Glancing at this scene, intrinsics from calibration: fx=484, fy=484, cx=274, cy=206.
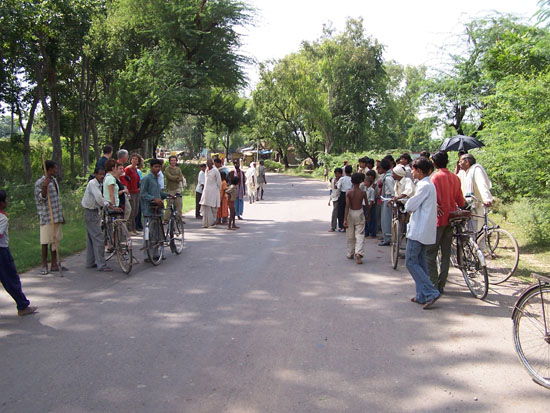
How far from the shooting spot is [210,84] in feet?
104

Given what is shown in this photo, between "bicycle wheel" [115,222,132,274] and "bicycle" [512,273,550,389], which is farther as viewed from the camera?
"bicycle wheel" [115,222,132,274]

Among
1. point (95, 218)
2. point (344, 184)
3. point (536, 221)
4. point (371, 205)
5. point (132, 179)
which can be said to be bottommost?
point (536, 221)

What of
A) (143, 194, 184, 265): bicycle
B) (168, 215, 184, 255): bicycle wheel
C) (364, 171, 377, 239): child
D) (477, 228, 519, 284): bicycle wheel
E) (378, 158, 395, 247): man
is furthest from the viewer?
(364, 171, 377, 239): child

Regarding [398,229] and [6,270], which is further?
[398,229]

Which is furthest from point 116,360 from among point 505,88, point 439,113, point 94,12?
point 439,113

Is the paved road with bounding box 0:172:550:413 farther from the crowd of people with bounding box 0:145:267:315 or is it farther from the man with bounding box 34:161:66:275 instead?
the man with bounding box 34:161:66:275

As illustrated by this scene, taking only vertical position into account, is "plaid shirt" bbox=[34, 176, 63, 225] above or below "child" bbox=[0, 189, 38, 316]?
above

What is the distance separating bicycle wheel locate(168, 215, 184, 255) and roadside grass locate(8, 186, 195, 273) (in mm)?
2215

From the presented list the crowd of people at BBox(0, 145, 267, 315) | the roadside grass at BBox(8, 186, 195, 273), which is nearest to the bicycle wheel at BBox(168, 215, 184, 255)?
the crowd of people at BBox(0, 145, 267, 315)

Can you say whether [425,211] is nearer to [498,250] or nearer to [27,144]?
[498,250]

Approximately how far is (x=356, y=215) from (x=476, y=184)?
2.20 meters

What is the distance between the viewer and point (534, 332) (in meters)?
4.50

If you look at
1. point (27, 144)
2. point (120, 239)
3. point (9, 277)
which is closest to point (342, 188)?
point (120, 239)

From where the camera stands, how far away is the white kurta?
13719mm
